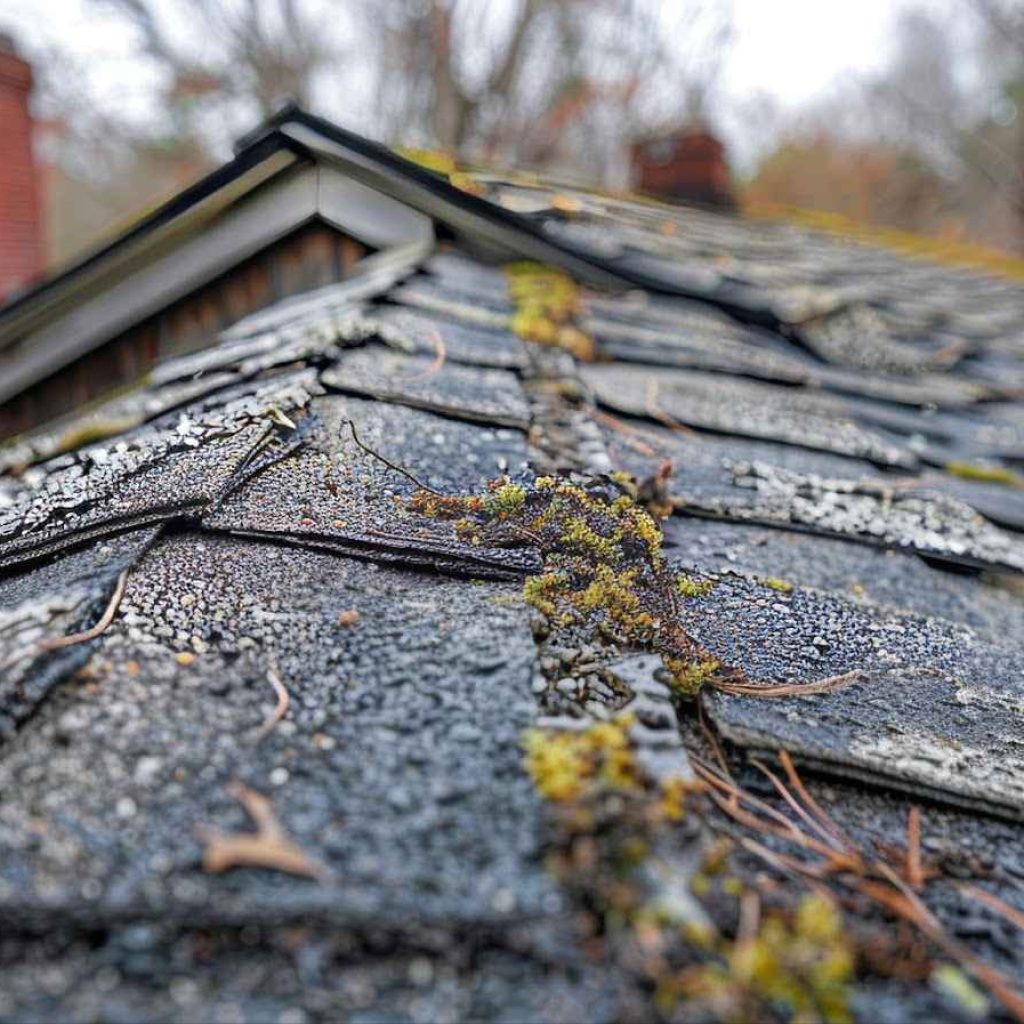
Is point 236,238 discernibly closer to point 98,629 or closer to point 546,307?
point 546,307

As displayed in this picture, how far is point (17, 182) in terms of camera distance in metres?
6.15

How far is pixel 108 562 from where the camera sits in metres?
0.75

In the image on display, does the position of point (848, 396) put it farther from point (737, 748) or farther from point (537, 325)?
point (737, 748)

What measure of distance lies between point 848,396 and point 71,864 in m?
1.89

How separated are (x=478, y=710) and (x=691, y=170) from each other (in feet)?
14.9

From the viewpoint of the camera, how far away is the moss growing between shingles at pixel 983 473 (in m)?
1.65

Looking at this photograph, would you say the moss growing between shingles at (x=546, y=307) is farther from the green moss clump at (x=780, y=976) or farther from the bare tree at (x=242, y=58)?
the bare tree at (x=242, y=58)

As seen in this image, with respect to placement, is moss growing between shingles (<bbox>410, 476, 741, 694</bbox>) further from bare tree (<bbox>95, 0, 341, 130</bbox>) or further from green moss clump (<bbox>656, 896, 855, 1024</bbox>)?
bare tree (<bbox>95, 0, 341, 130</bbox>)

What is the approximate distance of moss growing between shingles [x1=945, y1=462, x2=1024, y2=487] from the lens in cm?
165

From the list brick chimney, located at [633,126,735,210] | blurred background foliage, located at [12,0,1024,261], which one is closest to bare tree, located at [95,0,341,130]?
blurred background foliage, located at [12,0,1024,261]

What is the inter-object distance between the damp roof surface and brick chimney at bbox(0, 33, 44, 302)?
5932 mm

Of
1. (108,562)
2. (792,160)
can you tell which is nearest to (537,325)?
(108,562)

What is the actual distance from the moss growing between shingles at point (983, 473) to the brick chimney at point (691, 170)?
3176mm

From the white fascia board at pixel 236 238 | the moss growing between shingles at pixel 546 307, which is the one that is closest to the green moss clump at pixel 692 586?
the moss growing between shingles at pixel 546 307
